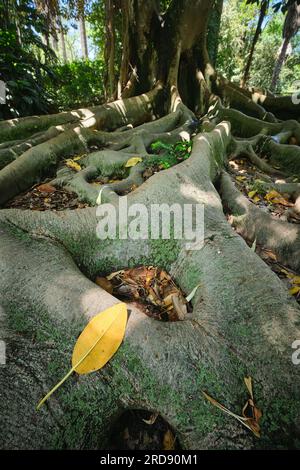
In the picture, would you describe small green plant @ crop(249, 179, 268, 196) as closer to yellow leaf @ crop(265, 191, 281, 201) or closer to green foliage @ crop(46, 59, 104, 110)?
yellow leaf @ crop(265, 191, 281, 201)

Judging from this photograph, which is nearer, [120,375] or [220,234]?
[120,375]

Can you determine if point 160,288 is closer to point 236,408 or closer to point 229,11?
point 236,408

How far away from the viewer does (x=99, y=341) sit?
104cm

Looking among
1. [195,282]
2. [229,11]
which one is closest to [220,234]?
[195,282]

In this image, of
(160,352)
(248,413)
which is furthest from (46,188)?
(248,413)

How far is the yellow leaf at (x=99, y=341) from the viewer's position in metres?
1.00

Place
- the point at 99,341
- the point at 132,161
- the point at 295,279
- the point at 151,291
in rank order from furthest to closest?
the point at 132,161, the point at 295,279, the point at 151,291, the point at 99,341

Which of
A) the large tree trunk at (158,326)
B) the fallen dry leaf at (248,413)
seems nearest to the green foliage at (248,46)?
the large tree trunk at (158,326)

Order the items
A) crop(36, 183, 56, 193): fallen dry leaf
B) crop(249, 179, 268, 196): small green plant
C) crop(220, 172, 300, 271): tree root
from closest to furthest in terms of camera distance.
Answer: crop(220, 172, 300, 271): tree root < crop(36, 183, 56, 193): fallen dry leaf < crop(249, 179, 268, 196): small green plant

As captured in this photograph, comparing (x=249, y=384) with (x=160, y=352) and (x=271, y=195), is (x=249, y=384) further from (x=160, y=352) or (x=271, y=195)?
(x=271, y=195)

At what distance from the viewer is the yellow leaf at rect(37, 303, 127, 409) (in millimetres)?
998

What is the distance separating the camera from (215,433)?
872 mm

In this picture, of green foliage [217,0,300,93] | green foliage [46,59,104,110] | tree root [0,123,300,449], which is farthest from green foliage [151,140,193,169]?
green foliage [217,0,300,93]

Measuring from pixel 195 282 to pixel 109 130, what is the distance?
→ 329 cm
